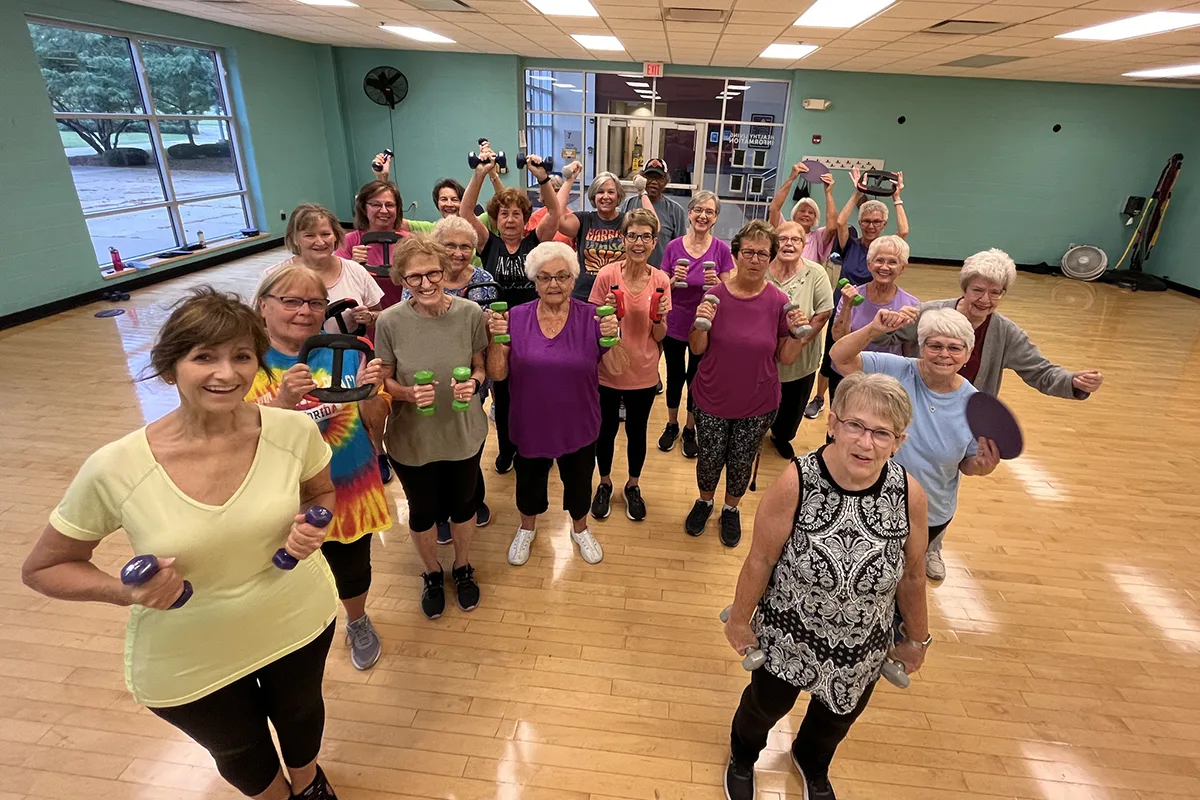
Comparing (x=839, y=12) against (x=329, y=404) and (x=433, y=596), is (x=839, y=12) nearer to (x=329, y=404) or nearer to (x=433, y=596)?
(x=329, y=404)

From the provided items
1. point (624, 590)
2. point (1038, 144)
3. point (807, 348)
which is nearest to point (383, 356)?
point (624, 590)

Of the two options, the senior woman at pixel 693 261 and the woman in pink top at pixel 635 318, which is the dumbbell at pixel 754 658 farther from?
the senior woman at pixel 693 261

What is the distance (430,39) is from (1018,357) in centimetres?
881

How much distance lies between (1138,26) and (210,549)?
24.6 ft

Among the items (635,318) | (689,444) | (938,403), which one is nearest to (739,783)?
(938,403)

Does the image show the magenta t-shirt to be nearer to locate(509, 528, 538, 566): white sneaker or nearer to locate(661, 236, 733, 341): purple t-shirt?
locate(661, 236, 733, 341): purple t-shirt

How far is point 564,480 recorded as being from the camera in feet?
9.28

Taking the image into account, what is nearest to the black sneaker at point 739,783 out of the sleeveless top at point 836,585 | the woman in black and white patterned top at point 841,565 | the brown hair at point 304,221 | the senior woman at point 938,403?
the woman in black and white patterned top at point 841,565

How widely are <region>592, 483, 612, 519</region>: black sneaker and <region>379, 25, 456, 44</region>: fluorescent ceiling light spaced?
688 centimetres

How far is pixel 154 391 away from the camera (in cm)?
470

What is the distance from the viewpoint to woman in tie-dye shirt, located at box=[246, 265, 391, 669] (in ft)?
5.75

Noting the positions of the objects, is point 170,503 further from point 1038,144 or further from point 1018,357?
point 1038,144

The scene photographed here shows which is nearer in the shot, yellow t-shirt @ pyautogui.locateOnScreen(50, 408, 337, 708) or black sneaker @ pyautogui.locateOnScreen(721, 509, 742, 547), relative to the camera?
yellow t-shirt @ pyautogui.locateOnScreen(50, 408, 337, 708)

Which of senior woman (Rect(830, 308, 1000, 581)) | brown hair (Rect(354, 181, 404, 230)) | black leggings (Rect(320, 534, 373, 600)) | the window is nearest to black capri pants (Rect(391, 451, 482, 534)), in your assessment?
black leggings (Rect(320, 534, 373, 600))
